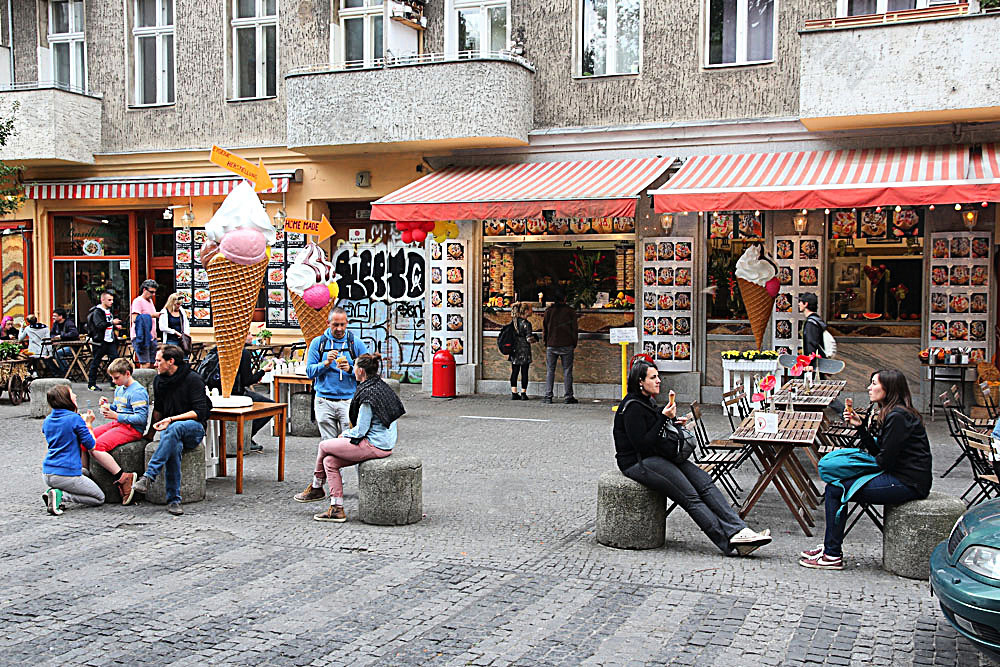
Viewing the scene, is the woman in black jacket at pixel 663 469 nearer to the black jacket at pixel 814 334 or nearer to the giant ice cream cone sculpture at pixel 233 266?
the giant ice cream cone sculpture at pixel 233 266

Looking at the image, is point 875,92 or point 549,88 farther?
point 549,88

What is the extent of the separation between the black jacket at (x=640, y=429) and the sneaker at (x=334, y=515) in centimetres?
253

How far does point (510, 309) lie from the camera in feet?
57.9

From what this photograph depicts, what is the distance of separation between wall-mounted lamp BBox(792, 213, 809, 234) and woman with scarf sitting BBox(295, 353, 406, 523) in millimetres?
8941

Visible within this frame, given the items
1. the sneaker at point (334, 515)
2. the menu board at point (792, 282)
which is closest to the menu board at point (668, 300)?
the menu board at point (792, 282)

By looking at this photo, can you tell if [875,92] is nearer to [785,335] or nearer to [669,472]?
[785,335]

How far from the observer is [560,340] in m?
16.4

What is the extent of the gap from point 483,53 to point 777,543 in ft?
37.7

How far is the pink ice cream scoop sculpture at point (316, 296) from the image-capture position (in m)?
13.4

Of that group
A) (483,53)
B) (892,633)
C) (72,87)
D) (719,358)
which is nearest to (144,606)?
(892,633)

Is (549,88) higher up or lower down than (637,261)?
higher up

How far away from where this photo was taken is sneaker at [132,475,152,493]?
908 cm

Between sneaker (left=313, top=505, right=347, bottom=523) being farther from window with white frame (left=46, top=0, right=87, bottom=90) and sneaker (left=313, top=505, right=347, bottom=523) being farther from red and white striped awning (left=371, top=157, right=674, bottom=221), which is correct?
window with white frame (left=46, top=0, right=87, bottom=90)

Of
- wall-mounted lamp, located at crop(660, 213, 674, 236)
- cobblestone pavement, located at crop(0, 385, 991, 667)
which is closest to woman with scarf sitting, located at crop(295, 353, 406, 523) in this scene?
cobblestone pavement, located at crop(0, 385, 991, 667)
